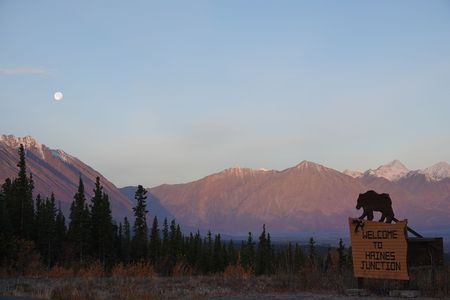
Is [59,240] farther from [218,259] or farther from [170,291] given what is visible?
[170,291]

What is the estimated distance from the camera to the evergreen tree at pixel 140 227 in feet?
270

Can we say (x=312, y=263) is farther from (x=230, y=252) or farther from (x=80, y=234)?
(x=230, y=252)

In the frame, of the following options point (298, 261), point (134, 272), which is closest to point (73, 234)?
point (298, 261)

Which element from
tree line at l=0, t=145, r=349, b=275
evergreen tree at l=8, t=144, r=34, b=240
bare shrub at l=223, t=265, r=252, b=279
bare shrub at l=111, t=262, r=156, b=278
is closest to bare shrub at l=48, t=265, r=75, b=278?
bare shrub at l=111, t=262, r=156, b=278

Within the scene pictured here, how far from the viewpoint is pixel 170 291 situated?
746 inches

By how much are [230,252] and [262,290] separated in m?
98.2

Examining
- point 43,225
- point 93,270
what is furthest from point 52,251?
point 93,270

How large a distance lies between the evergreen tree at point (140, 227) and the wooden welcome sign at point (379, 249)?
64.7 m

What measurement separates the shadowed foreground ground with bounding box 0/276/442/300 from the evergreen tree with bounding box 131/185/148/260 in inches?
2359

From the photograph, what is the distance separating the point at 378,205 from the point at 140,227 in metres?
68.5

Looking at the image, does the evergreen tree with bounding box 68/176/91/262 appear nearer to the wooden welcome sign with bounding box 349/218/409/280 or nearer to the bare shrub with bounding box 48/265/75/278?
the bare shrub with bounding box 48/265/75/278

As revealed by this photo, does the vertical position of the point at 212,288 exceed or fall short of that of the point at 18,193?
it falls short

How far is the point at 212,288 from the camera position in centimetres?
2019

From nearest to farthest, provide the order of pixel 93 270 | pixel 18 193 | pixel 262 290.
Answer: pixel 262 290 → pixel 93 270 → pixel 18 193
